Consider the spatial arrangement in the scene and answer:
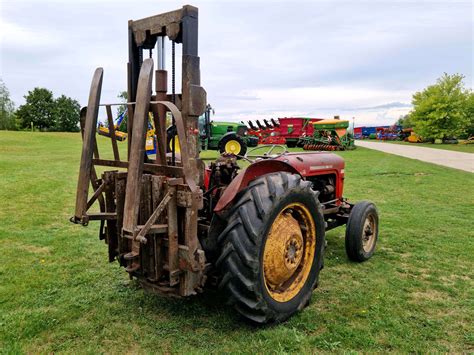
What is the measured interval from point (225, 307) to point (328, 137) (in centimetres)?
2408

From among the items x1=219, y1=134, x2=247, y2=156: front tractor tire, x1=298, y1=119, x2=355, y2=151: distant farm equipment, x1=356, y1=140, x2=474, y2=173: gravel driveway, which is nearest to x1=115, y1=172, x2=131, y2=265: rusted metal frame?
x1=356, y1=140, x2=474, y2=173: gravel driveway

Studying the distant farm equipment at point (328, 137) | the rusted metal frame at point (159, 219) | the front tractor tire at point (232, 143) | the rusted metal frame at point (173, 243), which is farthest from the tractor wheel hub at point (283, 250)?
the distant farm equipment at point (328, 137)

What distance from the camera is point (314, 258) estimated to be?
12.3 ft

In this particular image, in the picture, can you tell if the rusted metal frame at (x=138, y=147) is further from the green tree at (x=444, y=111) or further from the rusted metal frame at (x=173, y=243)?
the green tree at (x=444, y=111)

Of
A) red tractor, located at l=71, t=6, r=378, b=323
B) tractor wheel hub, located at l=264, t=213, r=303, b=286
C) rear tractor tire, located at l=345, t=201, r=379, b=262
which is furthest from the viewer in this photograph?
rear tractor tire, located at l=345, t=201, r=379, b=262

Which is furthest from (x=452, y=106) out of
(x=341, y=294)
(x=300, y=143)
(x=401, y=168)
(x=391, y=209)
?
(x=341, y=294)

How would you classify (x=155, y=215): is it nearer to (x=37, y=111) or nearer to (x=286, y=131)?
(x=286, y=131)

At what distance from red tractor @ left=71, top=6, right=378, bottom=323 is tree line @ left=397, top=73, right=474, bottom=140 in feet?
148

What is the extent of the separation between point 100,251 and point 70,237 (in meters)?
0.93

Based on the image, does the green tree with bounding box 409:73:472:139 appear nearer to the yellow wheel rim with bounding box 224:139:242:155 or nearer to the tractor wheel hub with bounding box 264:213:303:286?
the yellow wheel rim with bounding box 224:139:242:155

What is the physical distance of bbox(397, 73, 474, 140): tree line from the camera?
4277 cm

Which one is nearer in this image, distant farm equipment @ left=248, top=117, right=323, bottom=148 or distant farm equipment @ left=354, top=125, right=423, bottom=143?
distant farm equipment @ left=248, top=117, right=323, bottom=148

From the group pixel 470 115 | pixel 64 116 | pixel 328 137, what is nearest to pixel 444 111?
pixel 470 115

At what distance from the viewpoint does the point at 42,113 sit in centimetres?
6512
